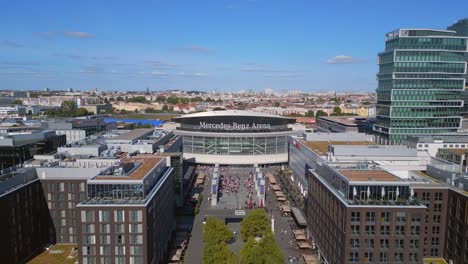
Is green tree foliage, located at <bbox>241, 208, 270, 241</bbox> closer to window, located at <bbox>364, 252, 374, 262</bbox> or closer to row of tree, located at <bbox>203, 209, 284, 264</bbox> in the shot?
row of tree, located at <bbox>203, 209, 284, 264</bbox>

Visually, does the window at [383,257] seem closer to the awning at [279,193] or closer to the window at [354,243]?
the window at [354,243]

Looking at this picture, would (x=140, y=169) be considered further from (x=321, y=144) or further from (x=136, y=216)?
(x=321, y=144)

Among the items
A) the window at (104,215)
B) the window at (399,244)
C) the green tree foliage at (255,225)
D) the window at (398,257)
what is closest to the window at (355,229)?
the window at (399,244)

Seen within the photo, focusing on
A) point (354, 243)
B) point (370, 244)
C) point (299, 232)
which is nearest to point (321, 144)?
point (299, 232)

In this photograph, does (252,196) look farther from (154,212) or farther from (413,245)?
(413,245)

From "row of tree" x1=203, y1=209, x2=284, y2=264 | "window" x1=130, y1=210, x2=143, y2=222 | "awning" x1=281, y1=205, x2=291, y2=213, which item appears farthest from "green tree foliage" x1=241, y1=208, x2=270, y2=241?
"window" x1=130, y1=210, x2=143, y2=222
